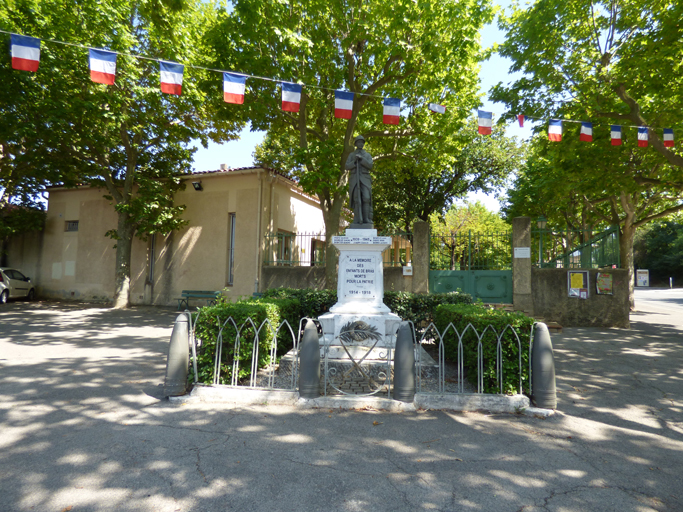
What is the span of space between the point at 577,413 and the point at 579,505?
2084mm

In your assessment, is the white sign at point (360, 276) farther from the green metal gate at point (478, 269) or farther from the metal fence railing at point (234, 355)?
the green metal gate at point (478, 269)

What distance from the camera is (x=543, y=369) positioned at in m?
4.29

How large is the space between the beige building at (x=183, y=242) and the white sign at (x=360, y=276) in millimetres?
8067

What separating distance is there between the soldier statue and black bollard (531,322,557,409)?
12.4 ft

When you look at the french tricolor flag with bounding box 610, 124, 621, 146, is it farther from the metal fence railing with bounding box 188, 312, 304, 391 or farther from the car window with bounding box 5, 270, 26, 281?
the car window with bounding box 5, 270, 26, 281

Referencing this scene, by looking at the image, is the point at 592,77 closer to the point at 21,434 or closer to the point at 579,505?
the point at 579,505

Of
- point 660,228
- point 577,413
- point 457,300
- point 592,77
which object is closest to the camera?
point 577,413

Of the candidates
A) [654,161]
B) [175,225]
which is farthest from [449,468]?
[175,225]

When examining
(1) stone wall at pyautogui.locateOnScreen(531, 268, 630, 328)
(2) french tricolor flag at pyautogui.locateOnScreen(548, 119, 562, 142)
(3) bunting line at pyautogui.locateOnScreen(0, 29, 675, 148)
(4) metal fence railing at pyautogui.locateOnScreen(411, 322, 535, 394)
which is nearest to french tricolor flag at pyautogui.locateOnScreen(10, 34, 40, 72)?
(3) bunting line at pyautogui.locateOnScreen(0, 29, 675, 148)

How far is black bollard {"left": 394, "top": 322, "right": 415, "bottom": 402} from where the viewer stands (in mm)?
4359

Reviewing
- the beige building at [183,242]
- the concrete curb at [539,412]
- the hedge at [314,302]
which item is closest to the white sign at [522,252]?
the hedge at [314,302]

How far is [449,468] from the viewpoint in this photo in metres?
3.08

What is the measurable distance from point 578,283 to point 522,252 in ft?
6.19

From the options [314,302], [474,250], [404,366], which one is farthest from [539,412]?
[474,250]
